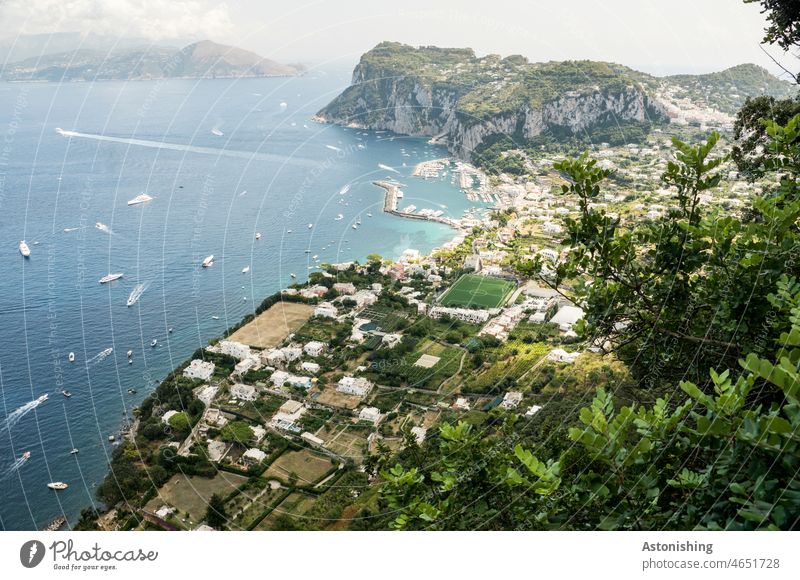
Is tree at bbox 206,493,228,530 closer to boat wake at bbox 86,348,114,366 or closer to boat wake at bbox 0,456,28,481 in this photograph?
boat wake at bbox 0,456,28,481

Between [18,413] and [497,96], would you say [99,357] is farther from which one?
[497,96]

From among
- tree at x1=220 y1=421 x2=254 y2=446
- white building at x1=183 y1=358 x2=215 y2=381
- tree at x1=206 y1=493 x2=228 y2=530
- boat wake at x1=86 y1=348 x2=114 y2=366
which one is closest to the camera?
tree at x1=206 y1=493 x2=228 y2=530

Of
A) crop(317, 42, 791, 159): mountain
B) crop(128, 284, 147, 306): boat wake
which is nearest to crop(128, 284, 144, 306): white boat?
crop(128, 284, 147, 306): boat wake

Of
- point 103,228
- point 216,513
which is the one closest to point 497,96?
point 103,228

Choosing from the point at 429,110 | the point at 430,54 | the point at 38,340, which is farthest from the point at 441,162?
the point at 38,340

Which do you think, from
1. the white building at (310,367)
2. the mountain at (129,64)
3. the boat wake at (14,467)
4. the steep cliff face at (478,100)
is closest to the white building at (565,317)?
the white building at (310,367)

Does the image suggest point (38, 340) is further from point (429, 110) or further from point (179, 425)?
point (429, 110)

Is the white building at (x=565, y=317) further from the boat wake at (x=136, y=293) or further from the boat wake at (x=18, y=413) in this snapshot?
the boat wake at (x=18, y=413)
